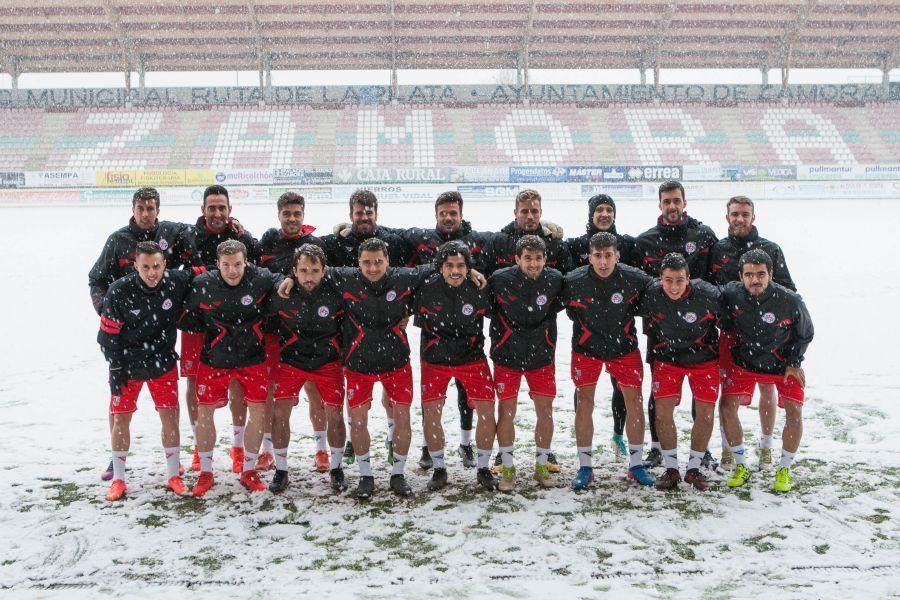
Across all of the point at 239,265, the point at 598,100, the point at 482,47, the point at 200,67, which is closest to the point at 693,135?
the point at 598,100

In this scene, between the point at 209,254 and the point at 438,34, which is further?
the point at 438,34

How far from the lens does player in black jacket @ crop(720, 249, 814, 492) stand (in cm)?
403

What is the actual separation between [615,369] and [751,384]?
0.87 metres

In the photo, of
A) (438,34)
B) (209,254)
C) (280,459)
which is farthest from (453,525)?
(438,34)

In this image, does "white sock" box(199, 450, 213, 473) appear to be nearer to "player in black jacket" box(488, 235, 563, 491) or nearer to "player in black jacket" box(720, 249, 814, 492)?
"player in black jacket" box(488, 235, 563, 491)

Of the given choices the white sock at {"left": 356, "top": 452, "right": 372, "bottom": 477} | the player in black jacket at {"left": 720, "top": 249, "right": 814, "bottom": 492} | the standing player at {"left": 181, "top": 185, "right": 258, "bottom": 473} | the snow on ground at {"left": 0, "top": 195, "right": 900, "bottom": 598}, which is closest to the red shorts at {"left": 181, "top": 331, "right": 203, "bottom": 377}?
the standing player at {"left": 181, "top": 185, "right": 258, "bottom": 473}

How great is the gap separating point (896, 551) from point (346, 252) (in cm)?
354

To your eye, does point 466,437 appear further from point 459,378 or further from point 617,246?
point 617,246

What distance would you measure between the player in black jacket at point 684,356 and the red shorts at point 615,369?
15 cm

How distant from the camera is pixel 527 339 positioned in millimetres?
4137

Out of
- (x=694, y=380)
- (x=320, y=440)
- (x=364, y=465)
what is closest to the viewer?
(x=364, y=465)

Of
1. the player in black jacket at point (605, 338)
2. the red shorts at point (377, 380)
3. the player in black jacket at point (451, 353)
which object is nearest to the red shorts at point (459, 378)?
the player in black jacket at point (451, 353)

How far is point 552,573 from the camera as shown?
308cm

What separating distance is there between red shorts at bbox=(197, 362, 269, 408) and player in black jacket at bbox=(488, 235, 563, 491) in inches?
58.4
